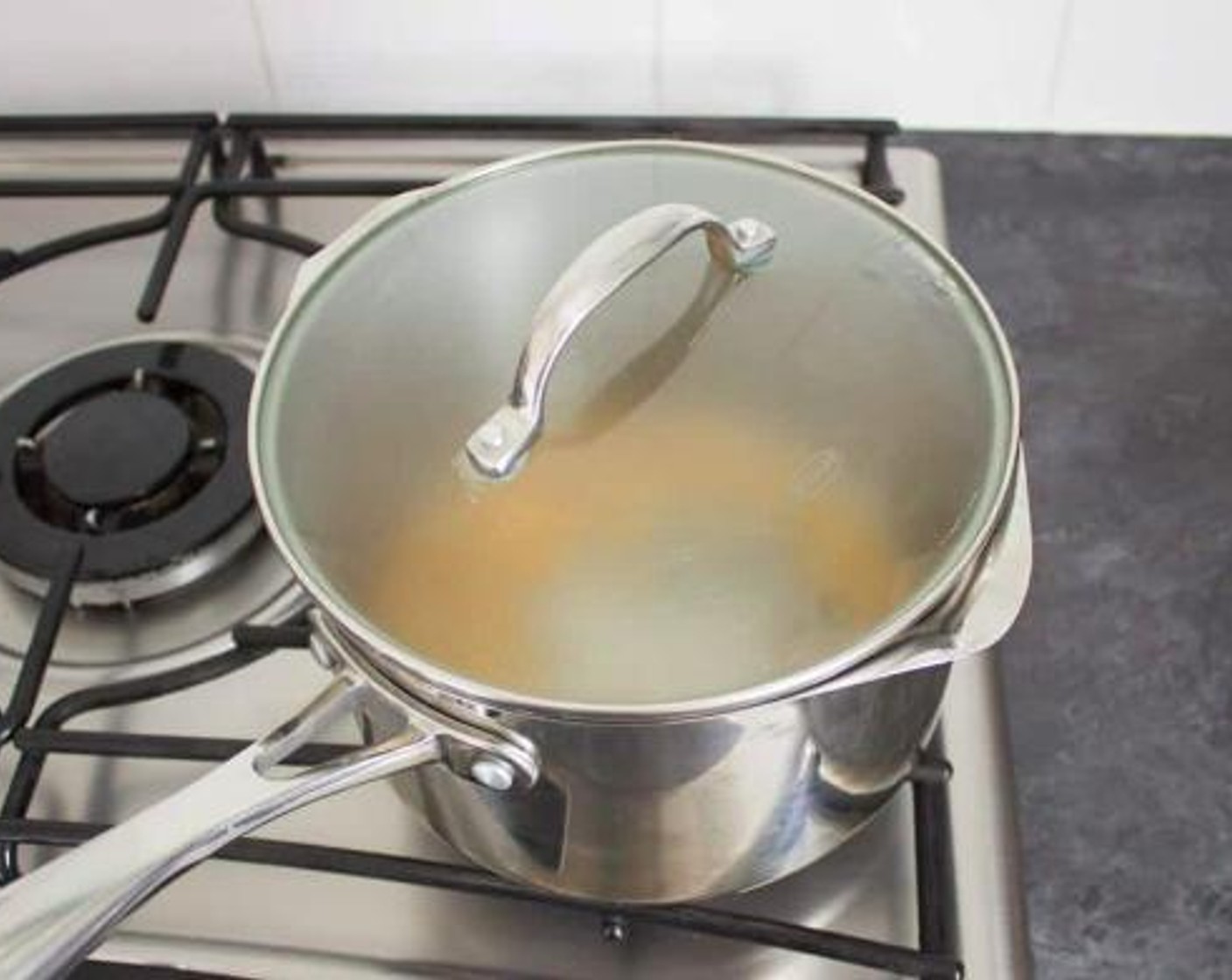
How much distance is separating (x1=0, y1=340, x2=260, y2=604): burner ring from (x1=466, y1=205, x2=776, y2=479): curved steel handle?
0.19 meters

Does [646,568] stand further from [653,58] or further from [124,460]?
[653,58]

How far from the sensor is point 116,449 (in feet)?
2.02

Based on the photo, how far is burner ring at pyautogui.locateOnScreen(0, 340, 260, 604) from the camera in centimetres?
58

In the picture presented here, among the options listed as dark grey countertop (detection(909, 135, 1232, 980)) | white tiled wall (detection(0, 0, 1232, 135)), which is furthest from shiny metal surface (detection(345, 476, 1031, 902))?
white tiled wall (detection(0, 0, 1232, 135))

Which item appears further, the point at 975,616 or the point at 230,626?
the point at 230,626

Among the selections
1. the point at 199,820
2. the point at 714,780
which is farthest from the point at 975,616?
the point at 199,820

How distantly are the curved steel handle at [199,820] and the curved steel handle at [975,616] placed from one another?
104mm

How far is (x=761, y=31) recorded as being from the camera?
0.73m

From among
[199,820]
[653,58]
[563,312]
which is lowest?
[199,820]

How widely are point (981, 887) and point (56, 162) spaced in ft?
2.02

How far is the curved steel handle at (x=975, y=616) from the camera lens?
0.39 meters

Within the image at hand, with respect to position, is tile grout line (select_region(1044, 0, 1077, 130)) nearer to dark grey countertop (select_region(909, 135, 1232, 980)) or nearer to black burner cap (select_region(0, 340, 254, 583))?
dark grey countertop (select_region(909, 135, 1232, 980))

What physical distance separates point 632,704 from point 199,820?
0.13 meters

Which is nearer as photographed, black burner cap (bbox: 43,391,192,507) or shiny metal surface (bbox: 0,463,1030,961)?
shiny metal surface (bbox: 0,463,1030,961)
